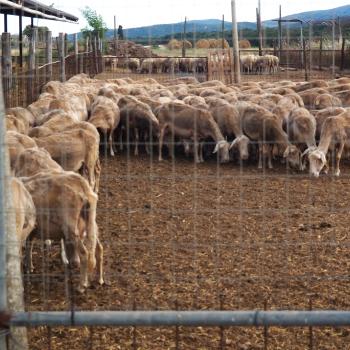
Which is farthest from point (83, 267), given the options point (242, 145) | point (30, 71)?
point (30, 71)

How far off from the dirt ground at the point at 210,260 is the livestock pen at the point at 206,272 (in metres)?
0.01

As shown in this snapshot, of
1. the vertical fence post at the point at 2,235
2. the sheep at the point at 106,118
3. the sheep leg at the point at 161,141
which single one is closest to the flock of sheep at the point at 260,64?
the sheep leg at the point at 161,141

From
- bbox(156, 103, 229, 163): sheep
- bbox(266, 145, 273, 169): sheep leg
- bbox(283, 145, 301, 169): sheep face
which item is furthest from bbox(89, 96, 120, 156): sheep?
bbox(283, 145, 301, 169): sheep face

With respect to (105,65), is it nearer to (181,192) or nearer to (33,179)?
(181,192)

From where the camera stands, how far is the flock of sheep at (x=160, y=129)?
8094mm

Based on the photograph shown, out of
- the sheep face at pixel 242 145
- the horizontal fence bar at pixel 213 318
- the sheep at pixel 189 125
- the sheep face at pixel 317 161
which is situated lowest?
the horizontal fence bar at pixel 213 318

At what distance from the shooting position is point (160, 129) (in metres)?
14.9

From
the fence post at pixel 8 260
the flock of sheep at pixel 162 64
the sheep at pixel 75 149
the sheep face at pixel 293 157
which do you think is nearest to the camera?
the fence post at pixel 8 260

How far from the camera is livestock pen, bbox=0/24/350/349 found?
3848mm

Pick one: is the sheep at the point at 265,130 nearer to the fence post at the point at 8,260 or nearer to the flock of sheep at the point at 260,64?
the fence post at the point at 8,260

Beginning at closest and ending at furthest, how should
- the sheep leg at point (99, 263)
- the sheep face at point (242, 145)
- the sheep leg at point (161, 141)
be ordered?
the sheep leg at point (99, 263) < the sheep face at point (242, 145) < the sheep leg at point (161, 141)

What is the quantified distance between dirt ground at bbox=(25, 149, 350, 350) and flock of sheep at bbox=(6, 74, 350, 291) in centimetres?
49

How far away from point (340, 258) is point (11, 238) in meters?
4.61

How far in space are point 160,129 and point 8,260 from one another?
10849 mm
